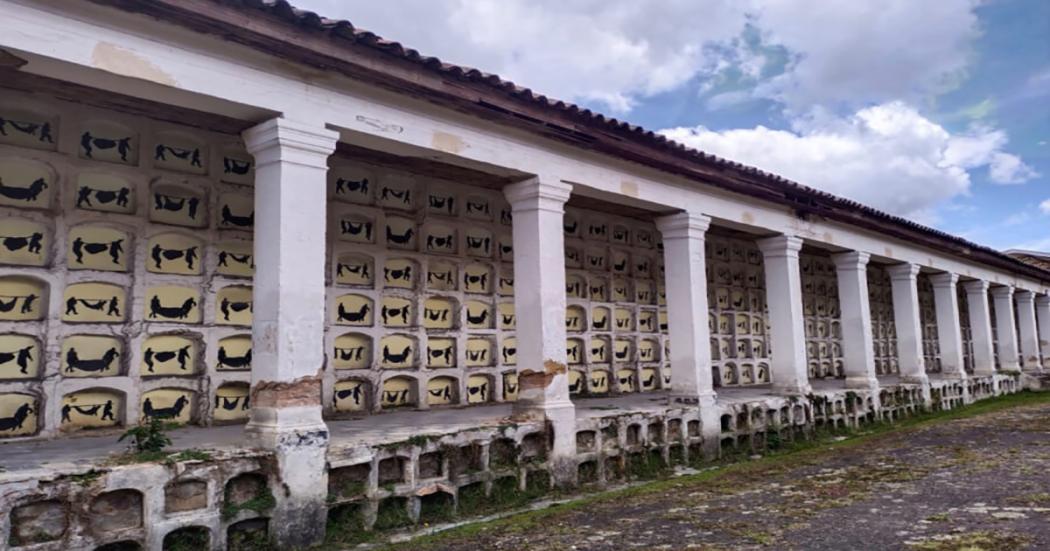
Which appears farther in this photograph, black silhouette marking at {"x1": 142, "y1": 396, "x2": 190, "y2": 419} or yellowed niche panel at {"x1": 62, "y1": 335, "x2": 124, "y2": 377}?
black silhouette marking at {"x1": 142, "y1": 396, "x2": 190, "y2": 419}

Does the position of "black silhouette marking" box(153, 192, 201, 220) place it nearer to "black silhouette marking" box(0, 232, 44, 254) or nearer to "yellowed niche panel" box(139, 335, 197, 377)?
"black silhouette marking" box(0, 232, 44, 254)

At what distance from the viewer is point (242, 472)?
4449 mm

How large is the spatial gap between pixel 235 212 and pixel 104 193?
105 cm

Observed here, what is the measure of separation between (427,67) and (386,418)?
10.1 ft

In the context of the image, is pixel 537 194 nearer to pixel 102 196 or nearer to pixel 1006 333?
pixel 102 196

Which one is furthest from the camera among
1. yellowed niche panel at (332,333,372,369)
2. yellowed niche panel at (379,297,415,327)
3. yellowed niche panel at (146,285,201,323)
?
yellowed niche panel at (379,297,415,327)

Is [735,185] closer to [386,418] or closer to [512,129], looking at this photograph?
[512,129]

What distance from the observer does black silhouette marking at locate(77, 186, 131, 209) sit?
18.1 ft

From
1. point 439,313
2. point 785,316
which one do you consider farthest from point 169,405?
point 785,316

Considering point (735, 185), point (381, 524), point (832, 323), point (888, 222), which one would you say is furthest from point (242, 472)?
point (832, 323)

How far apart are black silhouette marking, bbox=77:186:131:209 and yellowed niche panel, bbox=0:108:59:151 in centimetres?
37

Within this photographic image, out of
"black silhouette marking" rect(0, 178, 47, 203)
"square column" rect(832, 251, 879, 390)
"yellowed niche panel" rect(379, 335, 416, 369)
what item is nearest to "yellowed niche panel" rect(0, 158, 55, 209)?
"black silhouette marking" rect(0, 178, 47, 203)

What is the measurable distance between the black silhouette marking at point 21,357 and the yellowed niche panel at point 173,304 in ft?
2.64

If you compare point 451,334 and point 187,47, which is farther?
point 451,334
